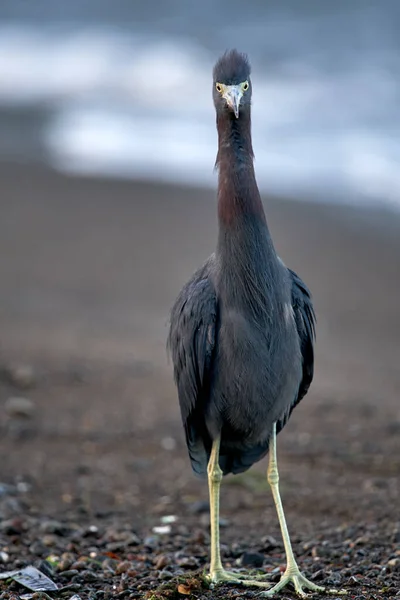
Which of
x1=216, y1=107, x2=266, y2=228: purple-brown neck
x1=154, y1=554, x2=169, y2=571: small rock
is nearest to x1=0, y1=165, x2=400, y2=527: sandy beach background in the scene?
x1=154, y1=554, x2=169, y2=571: small rock

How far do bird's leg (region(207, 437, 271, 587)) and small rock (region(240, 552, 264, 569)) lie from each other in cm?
49

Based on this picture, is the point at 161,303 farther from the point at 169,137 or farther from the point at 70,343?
the point at 169,137

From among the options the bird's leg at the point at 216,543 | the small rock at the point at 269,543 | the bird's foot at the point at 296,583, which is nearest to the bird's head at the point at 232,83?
the bird's leg at the point at 216,543

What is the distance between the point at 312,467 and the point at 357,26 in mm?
20408

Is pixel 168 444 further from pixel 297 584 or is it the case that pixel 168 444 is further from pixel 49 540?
pixel 297 584

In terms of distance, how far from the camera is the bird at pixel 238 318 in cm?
562

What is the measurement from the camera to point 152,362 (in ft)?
35.6

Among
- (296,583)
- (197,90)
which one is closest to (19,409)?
(296,583)

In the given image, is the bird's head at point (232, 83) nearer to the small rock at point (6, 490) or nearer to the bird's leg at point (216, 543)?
the bird's leg at point (216, 543)

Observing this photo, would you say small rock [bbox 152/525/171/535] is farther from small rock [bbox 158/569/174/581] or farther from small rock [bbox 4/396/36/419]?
small rock [bbox 4/396/36/419]

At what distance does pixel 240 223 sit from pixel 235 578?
1.88m

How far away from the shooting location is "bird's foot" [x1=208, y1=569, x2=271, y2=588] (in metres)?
5.46

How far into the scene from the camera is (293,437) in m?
8.95

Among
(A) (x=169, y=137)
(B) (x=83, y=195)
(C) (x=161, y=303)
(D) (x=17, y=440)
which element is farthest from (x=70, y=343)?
(A) (x=169, y=137)
